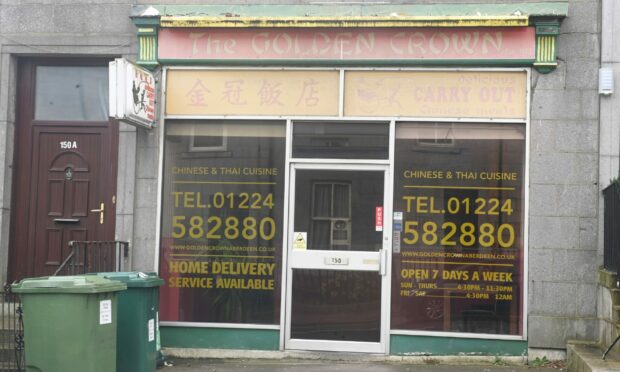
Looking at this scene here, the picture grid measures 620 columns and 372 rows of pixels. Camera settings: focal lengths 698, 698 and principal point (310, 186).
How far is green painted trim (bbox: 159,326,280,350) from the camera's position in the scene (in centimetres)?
791

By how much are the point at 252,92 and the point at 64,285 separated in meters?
3.28

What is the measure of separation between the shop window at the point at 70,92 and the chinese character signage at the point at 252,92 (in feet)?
3.45

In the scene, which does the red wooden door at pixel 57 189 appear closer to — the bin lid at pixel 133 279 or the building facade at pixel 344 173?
the building facade at pixel 344 173

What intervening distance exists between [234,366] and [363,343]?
1.45 meters

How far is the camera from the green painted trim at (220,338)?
791cm

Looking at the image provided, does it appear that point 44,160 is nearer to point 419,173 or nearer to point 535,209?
point 419,173

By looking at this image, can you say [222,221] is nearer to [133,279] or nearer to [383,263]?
[133,279]

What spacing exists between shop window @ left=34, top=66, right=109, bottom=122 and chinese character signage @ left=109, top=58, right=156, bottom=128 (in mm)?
1083

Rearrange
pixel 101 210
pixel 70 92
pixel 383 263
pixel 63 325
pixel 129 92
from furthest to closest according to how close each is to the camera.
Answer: pixel 70 92 < pixel 101 210 < pixel 383 263 < pixel 129 92 < pixel 63 325

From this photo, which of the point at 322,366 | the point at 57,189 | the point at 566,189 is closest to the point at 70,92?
the point at 57,189

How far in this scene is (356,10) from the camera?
7.99m

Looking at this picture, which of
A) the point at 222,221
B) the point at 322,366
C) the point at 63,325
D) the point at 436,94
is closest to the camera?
the point at 63,325

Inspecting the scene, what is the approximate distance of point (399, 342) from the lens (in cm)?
774

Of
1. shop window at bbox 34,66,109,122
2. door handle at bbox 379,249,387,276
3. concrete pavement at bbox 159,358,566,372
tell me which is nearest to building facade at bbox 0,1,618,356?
door handle at bbox 379,249,387,276
